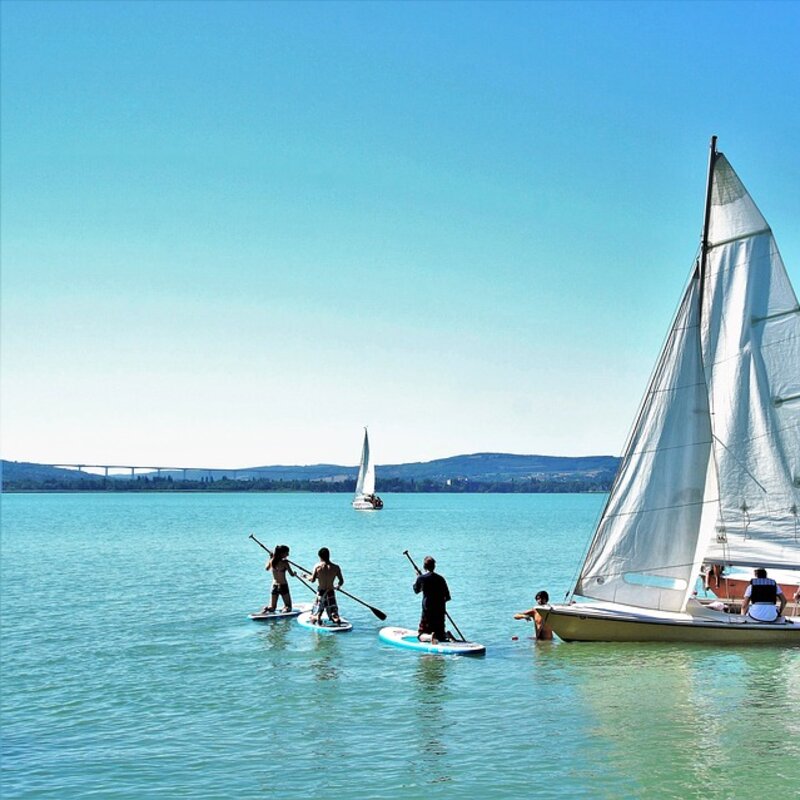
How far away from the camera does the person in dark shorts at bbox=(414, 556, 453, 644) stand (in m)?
24.3

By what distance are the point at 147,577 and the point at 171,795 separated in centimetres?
3772

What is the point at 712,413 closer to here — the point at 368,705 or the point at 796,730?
the point at 796,730

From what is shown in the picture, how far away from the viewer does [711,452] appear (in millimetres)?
25312

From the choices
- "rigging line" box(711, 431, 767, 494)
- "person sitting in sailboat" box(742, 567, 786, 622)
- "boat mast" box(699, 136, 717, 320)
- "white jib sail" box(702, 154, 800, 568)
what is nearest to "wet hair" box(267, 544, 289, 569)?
"white jib sail" box(702, 154, 800, 568)

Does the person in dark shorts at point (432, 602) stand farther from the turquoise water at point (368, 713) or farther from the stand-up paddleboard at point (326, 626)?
the stand-up paddleboard at point (326, 626)

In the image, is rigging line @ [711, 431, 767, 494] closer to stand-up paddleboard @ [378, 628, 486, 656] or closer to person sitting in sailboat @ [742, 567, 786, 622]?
person sitting in sailboat @ [742, 567, 786, 622]

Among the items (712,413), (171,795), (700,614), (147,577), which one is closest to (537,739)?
(171,795)

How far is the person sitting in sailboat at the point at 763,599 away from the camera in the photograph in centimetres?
2492

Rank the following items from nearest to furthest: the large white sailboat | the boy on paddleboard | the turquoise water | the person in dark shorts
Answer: the turquoise water → the person in dark shorts → the large white sailboat → the boy on paddleboard

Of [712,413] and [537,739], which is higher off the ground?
[712,413]

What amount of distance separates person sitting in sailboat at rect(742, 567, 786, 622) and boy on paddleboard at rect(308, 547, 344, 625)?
10.6m

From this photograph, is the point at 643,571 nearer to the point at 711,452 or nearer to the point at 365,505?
the point at 711,452

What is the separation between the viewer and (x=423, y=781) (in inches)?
599

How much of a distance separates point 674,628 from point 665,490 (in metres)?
3.33
